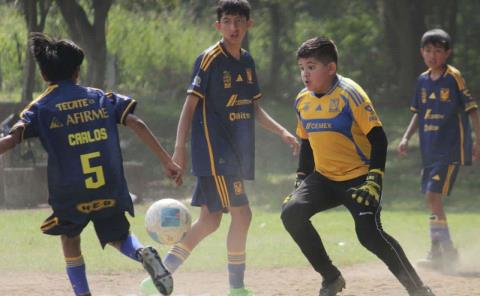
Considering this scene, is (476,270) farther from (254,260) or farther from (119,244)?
(119,244)

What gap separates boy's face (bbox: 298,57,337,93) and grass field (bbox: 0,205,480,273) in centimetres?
259

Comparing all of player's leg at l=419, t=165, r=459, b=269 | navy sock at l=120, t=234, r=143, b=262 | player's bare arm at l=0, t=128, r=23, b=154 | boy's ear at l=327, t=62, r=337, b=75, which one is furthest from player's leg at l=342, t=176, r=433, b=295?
player's leg at l=419, t=165, r=459, b=269

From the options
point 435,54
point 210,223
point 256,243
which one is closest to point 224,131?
point 210,223

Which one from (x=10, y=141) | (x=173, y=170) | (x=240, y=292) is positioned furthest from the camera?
(x=240, y=292)

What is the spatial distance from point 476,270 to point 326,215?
139 inches

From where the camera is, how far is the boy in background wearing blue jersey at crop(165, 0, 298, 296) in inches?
274

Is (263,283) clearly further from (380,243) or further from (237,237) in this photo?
(380,243)

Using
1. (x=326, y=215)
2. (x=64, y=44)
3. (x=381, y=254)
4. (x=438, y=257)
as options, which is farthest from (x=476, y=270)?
(x=64, y=44)

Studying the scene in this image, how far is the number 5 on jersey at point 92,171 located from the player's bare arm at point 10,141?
1.20 feet

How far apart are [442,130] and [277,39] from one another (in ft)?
58.8

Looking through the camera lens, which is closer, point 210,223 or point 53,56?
point 53,56

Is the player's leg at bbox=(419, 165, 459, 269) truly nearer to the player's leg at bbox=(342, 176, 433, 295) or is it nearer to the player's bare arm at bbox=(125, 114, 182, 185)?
the player's leg at bbox=(342, 176, 433, 295)

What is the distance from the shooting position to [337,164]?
6.52 m

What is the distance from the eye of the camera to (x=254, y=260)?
8.94 meters
